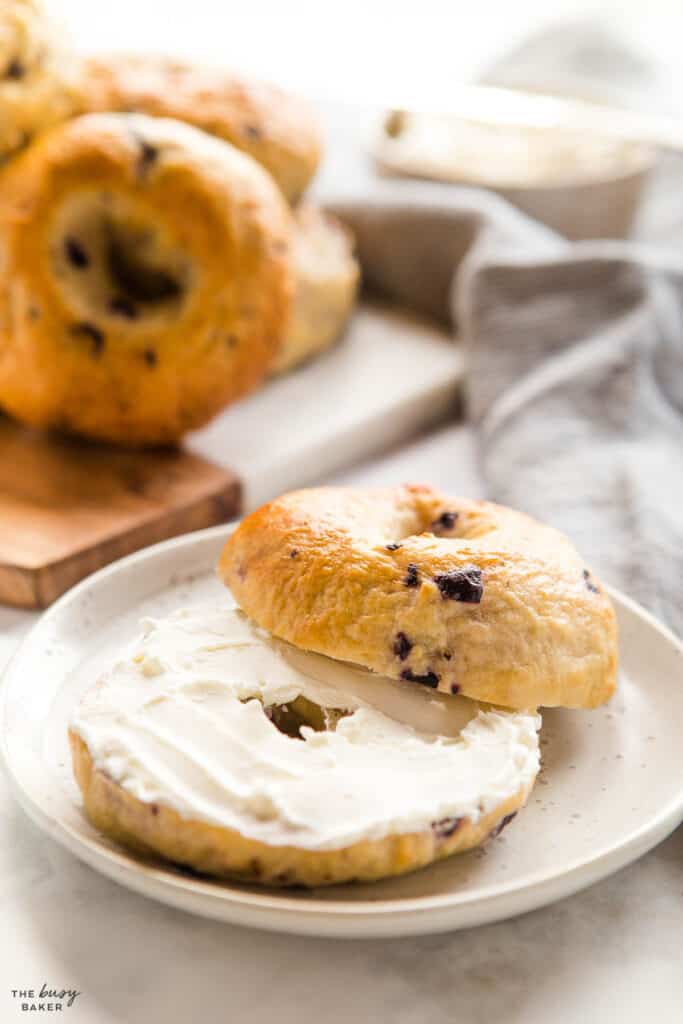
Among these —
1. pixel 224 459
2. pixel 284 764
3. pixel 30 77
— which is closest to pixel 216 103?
pixel 30 77

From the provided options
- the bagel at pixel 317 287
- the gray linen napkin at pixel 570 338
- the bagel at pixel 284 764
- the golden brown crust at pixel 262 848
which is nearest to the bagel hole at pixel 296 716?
the bagel at pixel 284 764

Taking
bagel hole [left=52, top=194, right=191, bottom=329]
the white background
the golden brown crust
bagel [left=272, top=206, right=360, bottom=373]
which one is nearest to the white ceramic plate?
the golden brown crust

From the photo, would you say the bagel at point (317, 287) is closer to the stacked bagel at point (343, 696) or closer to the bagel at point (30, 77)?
the bagel at point (30, 77)

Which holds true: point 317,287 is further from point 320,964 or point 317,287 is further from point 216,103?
point 320,964

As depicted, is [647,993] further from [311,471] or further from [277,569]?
[311,471]

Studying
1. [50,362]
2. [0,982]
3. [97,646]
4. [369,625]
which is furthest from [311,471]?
[0,982]

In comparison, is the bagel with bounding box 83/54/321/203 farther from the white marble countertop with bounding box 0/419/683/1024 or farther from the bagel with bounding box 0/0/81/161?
the white marble countertop with bounding box 0/419/683/1024
